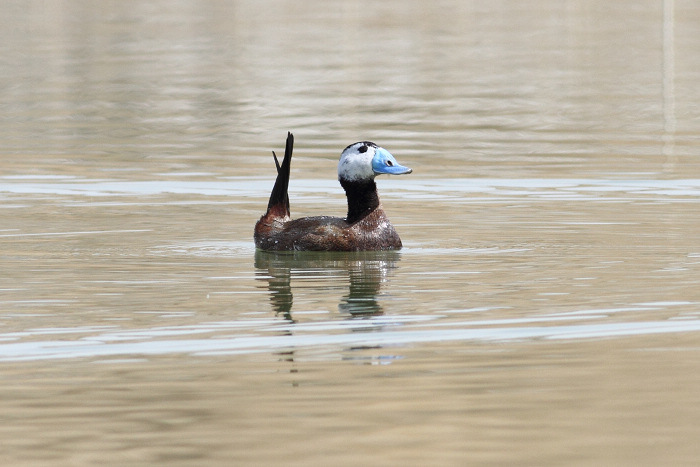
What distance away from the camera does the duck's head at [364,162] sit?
44.5 feet

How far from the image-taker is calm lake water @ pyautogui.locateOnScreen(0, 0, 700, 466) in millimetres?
7418

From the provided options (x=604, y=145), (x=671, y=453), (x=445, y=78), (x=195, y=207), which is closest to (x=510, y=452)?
(x=671, y=453)

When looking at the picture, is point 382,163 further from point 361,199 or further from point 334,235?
point 334,235

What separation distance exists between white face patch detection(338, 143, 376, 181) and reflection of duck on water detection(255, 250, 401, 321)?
0.64 meters

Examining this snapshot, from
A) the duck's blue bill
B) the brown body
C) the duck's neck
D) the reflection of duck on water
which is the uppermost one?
the duck's blue bill

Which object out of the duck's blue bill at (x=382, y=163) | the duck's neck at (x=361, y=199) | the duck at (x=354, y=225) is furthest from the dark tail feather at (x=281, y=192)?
the duck's blue bill at (x=382, y=163)

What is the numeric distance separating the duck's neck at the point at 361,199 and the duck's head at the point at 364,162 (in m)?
0.05

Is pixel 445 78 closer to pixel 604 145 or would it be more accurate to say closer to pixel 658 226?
pixel 604 145

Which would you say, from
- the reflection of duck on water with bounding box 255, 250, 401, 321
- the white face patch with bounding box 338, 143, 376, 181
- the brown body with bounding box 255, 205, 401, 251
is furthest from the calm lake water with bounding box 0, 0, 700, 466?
the white face patch with bounding box 338, 143, 376, 181

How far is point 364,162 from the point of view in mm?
13609

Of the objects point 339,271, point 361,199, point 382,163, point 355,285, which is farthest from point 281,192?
point 355,285

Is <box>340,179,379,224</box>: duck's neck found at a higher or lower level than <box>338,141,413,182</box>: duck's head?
lower

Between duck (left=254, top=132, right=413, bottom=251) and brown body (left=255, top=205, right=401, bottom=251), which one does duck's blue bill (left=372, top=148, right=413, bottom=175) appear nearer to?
duck (left=254, top=132, right=413, bottom=251)

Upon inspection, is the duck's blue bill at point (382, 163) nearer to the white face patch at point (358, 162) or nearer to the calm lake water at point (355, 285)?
the white face patch at point (358, 162)
